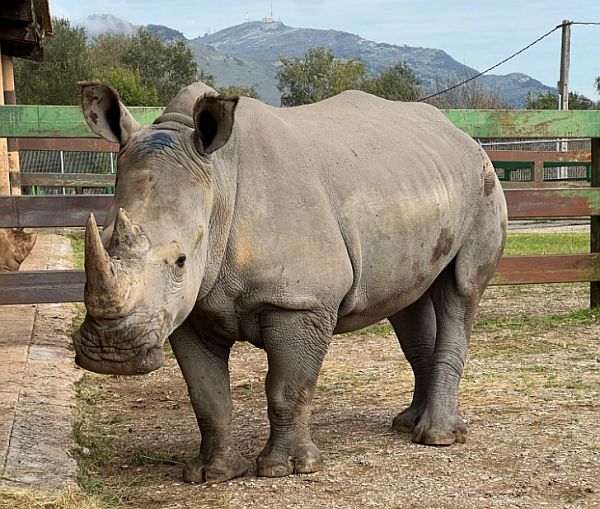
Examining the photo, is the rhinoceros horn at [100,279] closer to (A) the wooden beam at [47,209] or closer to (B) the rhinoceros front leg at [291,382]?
(B) the rhinoceros front leg at [291,382]

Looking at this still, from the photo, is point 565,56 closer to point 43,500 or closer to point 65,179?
point 65,179

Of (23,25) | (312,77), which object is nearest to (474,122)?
(23,25)

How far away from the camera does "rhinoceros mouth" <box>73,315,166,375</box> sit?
3.87 meters

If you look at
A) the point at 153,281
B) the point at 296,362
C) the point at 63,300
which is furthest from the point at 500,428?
the point at 63,300

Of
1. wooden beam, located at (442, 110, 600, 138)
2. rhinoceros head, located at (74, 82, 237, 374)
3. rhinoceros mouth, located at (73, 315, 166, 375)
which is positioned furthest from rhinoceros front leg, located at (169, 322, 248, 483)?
wooden beam, located at (442, 110, 600, 138)

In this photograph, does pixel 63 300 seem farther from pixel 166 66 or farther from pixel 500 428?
pixel 166 66

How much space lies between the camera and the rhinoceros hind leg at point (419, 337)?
5891 millimetres

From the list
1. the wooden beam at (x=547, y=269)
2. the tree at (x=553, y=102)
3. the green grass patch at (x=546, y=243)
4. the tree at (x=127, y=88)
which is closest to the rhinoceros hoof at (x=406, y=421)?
the wooden beam at (x=547, y=269)

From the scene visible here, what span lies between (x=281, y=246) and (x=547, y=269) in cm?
530

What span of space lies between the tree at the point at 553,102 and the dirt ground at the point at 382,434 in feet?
131

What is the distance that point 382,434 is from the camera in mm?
5672

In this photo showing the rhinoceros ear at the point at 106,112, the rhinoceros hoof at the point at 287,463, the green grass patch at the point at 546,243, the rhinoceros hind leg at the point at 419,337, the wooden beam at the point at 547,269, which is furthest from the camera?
the green grass patch at the point at 546,243

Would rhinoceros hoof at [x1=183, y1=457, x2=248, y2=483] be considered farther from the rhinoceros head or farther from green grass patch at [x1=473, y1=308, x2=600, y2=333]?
green grass patch at [x1=473, y1=308, x2=600, y2=333]

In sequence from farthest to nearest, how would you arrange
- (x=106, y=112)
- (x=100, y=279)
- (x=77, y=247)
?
(x=77, y=247) → (x=106, y=112) → (x=100, y=279)
